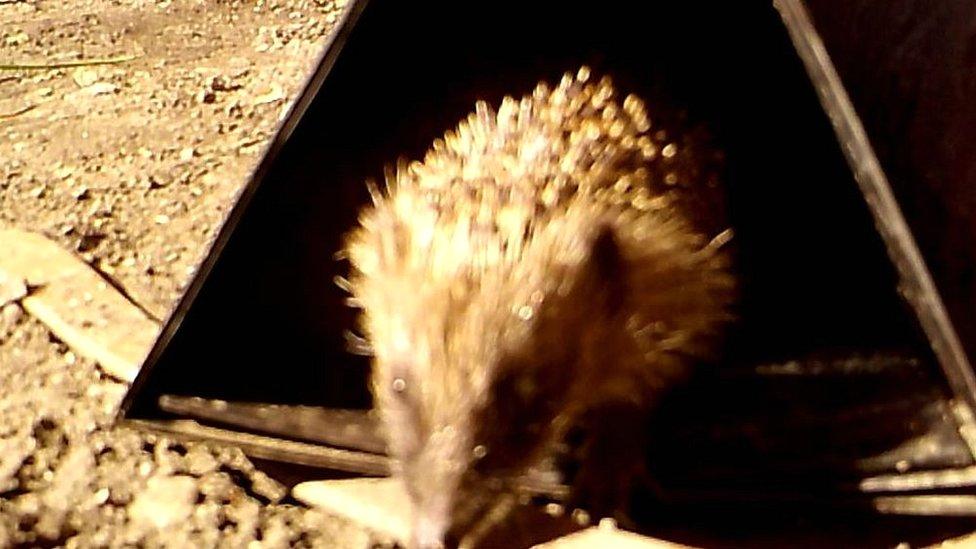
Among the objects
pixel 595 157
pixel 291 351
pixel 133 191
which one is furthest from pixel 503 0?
pixel 133 191

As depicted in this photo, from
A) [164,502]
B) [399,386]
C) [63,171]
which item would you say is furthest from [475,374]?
[63,171]

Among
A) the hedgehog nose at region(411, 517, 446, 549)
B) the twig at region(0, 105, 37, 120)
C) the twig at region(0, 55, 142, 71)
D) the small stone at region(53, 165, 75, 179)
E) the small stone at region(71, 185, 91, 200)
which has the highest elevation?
the twig at region(0, 55, 142, 71)

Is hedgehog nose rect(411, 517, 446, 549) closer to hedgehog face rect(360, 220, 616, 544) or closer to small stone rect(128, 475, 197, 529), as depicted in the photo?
hedgehog face rect(360, 220, 616, 544)

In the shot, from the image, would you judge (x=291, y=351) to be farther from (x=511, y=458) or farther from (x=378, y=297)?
(x=511, y=458)

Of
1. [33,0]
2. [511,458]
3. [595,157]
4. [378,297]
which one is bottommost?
[511,458]

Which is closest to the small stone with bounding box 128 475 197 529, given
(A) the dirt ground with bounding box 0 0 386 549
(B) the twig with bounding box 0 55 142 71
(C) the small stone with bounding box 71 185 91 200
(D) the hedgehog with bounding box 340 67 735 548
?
(A) the dirt ground with bounding box 0 0 386 549

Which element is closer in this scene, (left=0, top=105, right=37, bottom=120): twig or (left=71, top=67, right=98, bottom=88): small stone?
(left=0, top=105, right=37, bottom=120): twig
